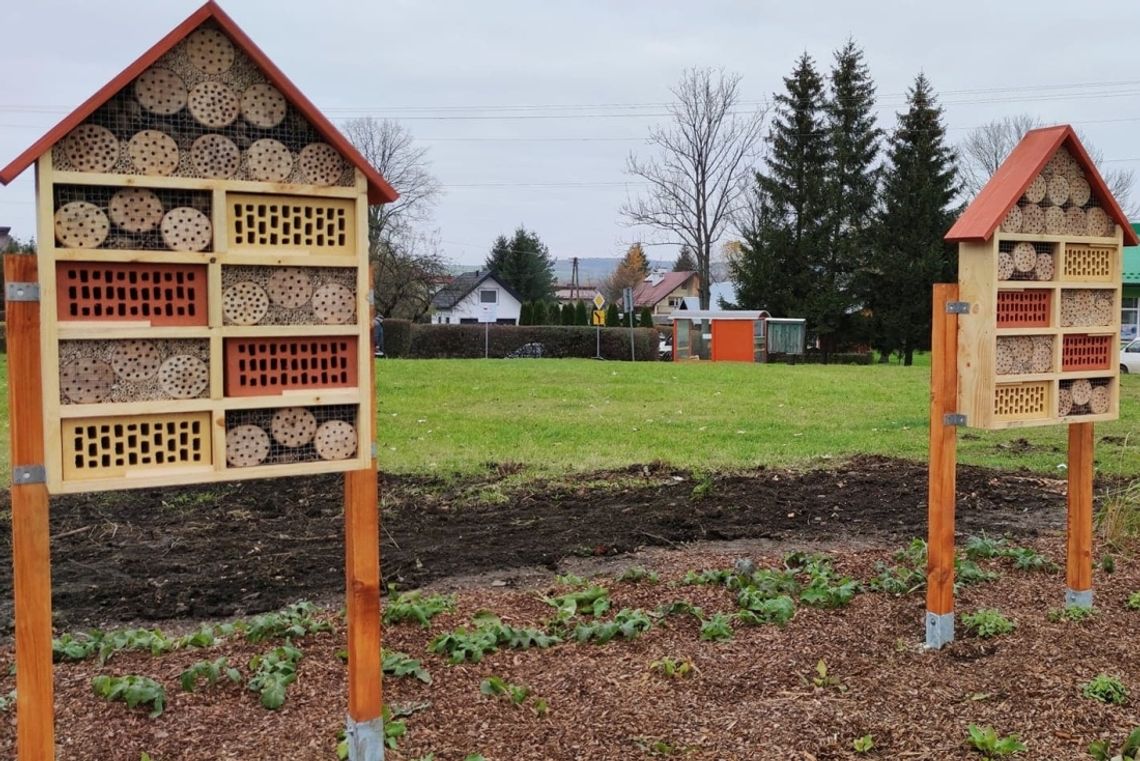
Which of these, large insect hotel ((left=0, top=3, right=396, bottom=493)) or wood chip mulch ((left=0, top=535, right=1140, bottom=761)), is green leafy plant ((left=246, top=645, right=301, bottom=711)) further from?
large insect hotel ((left=0, top=3, right=396, bottom=493))

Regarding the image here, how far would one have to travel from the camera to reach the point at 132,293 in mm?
2738

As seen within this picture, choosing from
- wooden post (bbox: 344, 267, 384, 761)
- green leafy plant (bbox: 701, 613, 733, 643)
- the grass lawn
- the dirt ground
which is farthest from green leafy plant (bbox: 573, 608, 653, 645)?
the grass lawn

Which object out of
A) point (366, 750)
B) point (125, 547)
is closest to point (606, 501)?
point (125, 547)

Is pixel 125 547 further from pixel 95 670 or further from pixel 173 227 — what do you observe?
pixel 173 227

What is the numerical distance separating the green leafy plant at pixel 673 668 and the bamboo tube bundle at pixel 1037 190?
235cm

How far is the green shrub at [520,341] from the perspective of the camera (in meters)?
34.9

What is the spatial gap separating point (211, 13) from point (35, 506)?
1381 mm

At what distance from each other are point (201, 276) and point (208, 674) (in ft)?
5.65

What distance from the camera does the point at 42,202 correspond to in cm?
256

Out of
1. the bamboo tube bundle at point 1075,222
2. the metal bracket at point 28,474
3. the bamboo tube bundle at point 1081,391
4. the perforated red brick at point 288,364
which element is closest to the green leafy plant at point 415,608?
the perforated red brick at point 288,364

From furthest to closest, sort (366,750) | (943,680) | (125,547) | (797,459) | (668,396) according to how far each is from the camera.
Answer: (668,396), (797,459), (125,547), (943,680), (366,750)

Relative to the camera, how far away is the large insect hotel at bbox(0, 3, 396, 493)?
2635mm

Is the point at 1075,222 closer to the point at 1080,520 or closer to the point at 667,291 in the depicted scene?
the point at 1080,520

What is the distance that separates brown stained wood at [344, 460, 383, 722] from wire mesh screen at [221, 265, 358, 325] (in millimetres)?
520
